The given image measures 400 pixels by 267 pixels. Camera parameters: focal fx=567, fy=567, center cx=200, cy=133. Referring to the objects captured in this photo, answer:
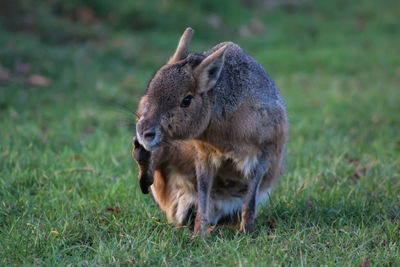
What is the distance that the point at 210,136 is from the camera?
3467 mm

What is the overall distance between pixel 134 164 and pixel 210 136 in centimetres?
174

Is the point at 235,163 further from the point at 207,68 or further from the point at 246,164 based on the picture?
the point at 207,68

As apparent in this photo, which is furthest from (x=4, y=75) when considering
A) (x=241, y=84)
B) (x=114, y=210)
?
(x=241, y=84)

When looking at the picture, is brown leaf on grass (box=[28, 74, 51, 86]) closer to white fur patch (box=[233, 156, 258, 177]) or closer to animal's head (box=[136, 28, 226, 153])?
animal's head (box=[136, 28, 226, 153])

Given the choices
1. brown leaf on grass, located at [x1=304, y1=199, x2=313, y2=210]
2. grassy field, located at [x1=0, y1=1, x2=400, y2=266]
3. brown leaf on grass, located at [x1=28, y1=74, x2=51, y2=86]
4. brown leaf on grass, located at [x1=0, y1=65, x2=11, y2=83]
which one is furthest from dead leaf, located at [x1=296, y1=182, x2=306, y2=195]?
brown leaf on grass, located at [x1=0, y1=65, x2=11, y2=83]

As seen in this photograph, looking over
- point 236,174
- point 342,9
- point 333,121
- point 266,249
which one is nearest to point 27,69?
point 333,121

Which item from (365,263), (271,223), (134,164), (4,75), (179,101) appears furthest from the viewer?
(4,75)

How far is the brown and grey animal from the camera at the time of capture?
3.26 m

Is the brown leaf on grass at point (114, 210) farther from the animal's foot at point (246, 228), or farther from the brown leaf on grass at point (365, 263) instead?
the brown leaf on grass at point (365, 263)

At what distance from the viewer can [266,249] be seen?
3277 mm

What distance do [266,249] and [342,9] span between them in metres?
10.7

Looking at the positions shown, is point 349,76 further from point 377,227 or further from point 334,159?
point 377,227

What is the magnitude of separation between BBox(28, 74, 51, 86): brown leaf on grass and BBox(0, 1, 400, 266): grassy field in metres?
0.03

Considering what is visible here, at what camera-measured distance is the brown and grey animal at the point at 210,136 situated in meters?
3.26
